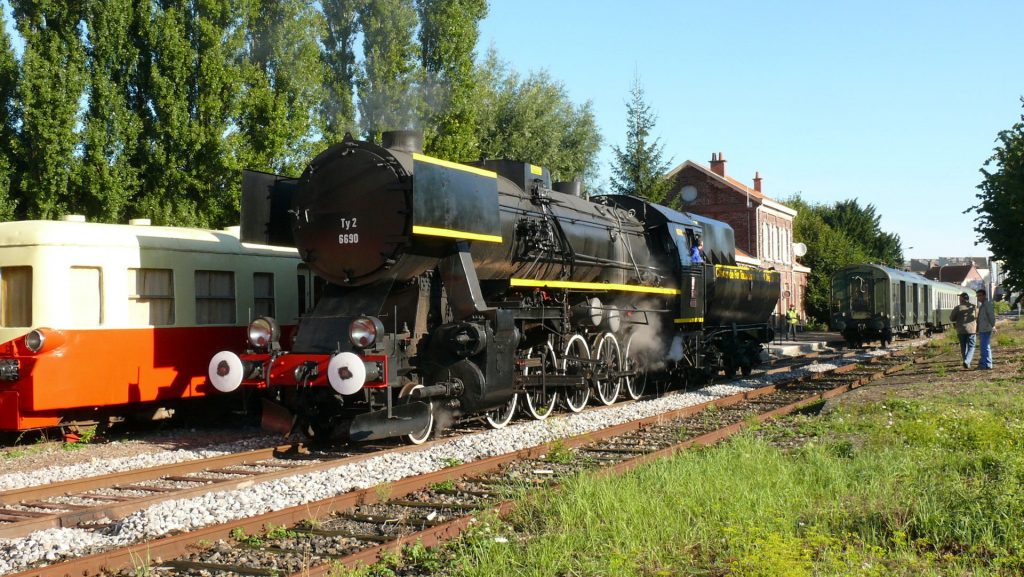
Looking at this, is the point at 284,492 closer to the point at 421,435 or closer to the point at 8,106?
the point at 421,435

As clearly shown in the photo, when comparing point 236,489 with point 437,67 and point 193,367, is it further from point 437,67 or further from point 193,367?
point 437,67

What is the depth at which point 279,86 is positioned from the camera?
20203 millimetres

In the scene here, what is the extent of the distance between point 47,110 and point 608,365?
1243cm

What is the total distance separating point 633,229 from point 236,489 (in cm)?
895

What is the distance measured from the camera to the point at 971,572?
4758 mm

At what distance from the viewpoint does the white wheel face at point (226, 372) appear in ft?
30.6

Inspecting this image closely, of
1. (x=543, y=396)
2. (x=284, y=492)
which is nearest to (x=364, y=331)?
(x=284, y=492)

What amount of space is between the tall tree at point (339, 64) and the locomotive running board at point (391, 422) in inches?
525

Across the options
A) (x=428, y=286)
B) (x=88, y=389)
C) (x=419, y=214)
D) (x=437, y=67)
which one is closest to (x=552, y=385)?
(x=428, y=286)

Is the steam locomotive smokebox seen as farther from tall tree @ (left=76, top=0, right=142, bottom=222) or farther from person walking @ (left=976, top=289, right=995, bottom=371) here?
person walking @ (left=976, top=289, right=995, bottom=371)

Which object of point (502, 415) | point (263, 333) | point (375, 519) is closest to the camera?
point (375, 519)

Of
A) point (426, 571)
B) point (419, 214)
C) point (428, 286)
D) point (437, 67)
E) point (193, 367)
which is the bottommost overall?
point (426, 571)

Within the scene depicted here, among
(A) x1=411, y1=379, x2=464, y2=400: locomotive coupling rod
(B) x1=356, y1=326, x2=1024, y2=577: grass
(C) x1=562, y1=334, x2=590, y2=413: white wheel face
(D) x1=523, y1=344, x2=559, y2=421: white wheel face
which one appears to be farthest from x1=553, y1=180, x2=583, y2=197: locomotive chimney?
(B) x1=356, y1=326, x2=1024, y2=577: grass

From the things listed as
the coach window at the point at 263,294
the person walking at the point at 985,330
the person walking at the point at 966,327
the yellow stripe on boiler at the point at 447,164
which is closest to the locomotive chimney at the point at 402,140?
→ the yellow stripe on boiler at the point at 447,164
